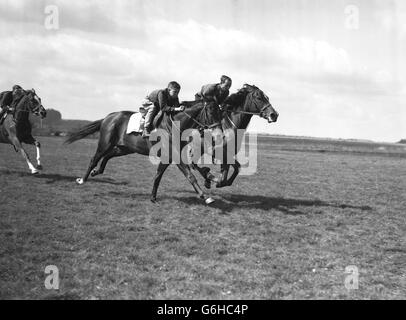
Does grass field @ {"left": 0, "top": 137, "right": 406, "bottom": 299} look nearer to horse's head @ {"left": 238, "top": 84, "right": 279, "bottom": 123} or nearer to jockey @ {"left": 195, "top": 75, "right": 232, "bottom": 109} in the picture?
horse's head @ {"left": 238, "top": 84, "right": 279, "bottom": 123}

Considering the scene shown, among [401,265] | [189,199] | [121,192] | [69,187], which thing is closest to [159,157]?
[189,199]

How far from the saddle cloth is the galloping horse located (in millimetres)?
2066

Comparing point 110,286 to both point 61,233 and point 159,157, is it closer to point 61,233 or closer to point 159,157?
point 61,233

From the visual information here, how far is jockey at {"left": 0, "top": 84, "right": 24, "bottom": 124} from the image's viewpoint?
15.7m

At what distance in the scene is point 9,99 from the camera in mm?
15844

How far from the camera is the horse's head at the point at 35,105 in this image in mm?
15508

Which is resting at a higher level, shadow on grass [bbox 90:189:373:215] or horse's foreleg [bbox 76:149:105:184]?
horse's foreleg [bbox 76:149:105:184]

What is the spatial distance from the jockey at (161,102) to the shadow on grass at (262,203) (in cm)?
268

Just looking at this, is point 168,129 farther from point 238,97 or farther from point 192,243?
point 192,243
